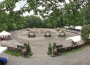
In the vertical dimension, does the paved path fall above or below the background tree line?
below

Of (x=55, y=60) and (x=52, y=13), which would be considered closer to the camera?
(x=52, y=13)

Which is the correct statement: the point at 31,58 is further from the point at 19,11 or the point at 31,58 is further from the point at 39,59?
the point at 19,11

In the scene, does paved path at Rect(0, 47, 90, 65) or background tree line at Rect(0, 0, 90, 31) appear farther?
paved path at Rect(0, 47, 90, 65)

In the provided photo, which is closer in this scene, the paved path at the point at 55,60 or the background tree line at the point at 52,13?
the background tree line at the point at 52,13

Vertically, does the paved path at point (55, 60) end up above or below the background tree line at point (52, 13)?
below

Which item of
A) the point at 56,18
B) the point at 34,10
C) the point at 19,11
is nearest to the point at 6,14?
the point at 19,11

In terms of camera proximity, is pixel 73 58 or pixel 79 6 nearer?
pixel 79 6

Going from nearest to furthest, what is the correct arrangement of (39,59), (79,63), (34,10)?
(34,10) < (79,63) < (39,59)

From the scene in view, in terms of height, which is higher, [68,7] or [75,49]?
[68,7]

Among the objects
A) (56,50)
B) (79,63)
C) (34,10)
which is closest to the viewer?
(34,10)

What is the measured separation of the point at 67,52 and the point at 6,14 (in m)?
18.4

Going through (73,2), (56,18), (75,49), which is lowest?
(75,49)

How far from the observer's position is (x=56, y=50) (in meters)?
30.5

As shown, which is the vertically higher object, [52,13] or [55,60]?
[52,13]
